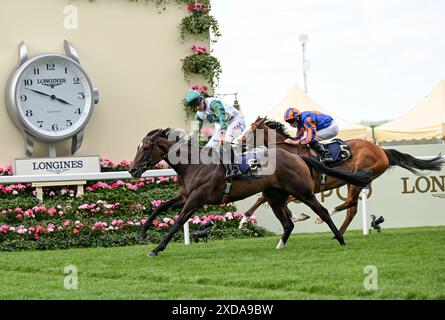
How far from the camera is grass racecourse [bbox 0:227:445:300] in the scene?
657 centimetres

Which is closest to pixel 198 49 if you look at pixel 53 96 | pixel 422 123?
pixel 53 96

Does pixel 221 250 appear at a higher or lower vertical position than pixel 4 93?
lower

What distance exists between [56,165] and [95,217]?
1.32 m

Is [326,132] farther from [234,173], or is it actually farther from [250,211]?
[234,173]

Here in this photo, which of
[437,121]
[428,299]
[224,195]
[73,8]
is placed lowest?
[428,299]

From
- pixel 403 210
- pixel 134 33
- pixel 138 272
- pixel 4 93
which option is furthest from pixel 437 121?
pixel 138 272

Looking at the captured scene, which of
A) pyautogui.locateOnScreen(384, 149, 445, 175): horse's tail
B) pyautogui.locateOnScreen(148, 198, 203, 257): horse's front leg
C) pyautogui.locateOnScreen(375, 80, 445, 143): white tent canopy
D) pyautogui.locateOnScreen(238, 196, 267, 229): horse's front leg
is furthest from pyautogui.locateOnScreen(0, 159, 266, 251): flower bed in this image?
pyautogui.locateOnScreen(375, 80, 445, 143): white tent canopy

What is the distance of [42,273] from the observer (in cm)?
844

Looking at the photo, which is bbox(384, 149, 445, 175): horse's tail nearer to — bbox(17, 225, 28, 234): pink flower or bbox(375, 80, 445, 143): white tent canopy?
bbox(17, 225, 28, 234): pink flower

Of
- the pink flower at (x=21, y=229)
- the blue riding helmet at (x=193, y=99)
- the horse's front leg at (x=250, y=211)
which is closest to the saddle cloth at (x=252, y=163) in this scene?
the blue riding helmet at (x=193, y=99)

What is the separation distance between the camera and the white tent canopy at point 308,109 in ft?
69.3

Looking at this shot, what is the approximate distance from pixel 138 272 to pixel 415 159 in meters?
5.32

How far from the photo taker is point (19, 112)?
13266 millimetres
